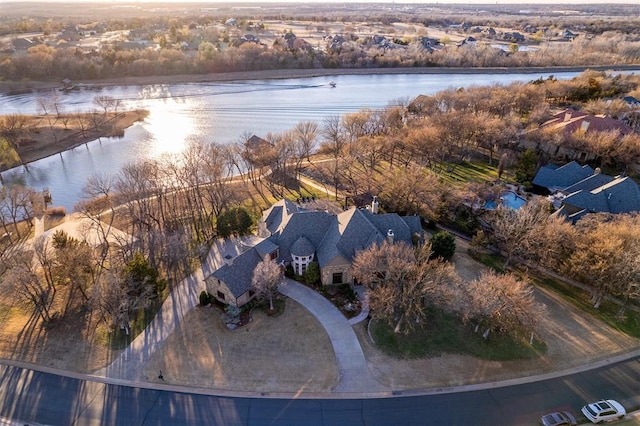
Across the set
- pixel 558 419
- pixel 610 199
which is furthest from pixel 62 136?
pixel 610 199

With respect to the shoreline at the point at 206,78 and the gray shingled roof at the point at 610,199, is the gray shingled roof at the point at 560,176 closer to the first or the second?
the gray shingled roof at the point at 610,199

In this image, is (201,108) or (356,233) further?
(201,108)

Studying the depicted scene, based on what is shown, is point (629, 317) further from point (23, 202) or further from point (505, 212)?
point (23, 202)

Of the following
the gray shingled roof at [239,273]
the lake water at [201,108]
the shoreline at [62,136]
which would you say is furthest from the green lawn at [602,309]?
the shoreline at [62,136]

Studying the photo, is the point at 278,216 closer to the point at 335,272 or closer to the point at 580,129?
the point at 335,272

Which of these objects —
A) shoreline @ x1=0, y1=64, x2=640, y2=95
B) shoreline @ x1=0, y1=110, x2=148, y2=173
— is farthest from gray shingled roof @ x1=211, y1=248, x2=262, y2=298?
shoreline @ x1=0, y1=64, x2=640, y2=95

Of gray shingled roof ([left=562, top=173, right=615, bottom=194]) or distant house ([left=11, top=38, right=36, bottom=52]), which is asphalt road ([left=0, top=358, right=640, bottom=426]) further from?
distant house ([left=11, top=38, right=36, bottom=52])
